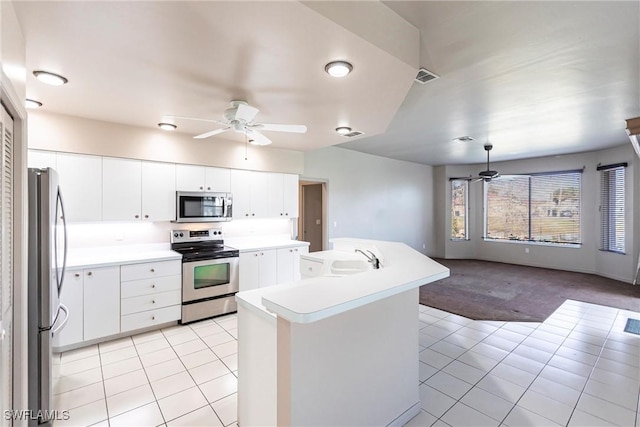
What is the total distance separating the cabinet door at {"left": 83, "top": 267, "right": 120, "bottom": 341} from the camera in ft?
9.78

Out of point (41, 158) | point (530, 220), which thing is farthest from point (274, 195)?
point (530, 220)

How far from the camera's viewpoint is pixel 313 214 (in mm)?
6363

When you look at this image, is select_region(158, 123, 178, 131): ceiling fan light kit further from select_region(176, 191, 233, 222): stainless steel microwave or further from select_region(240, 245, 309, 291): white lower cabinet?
select_region(240, 245, 309, 291): white lower cabinet

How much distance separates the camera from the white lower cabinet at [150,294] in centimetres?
321

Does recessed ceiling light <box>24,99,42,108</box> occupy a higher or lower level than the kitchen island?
higher

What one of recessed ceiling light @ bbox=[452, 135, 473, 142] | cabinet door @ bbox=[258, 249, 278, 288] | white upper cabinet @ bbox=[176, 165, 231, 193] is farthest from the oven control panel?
recessed ceiling light @ bbox=[452, 135, 473, 142]

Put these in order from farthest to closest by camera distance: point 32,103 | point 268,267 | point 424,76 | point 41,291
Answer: point 268,267 < point 32,103 < point 424,76 < point 41,291

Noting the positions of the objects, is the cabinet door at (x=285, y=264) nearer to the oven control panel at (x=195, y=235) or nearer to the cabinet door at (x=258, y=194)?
the cabinet door at (x=258, y=194)

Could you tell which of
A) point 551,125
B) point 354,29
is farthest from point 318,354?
Result: point 551,125

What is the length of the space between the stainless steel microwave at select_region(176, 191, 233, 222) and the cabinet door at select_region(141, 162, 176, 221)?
0.31 feet

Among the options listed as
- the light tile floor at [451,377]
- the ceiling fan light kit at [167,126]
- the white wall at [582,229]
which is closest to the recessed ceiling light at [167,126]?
the ceiling fan light kit at [167,126]

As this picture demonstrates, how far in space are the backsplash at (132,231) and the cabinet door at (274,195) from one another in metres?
0.34

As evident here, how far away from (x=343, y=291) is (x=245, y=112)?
5.92 feet

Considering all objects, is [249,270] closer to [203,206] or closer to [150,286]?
[203,206]
